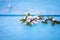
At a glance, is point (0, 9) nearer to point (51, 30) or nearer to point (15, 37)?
point (15, 37)

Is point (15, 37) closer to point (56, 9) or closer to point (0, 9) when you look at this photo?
point (0, 9)

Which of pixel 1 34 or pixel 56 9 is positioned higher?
pixel 56 9

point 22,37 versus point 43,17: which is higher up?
point 43,17

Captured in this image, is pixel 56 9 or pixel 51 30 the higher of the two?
pixel 56 9

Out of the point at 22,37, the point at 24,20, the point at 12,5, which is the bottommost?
the point at 22,37

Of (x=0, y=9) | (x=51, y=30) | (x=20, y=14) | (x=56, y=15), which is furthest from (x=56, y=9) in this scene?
(x=0, y=9)

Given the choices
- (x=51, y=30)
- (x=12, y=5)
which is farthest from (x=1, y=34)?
(x=51, y=30)

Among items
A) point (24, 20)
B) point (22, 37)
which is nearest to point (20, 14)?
point (24, 20)

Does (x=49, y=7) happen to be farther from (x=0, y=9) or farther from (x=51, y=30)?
(x=0, y=9)
